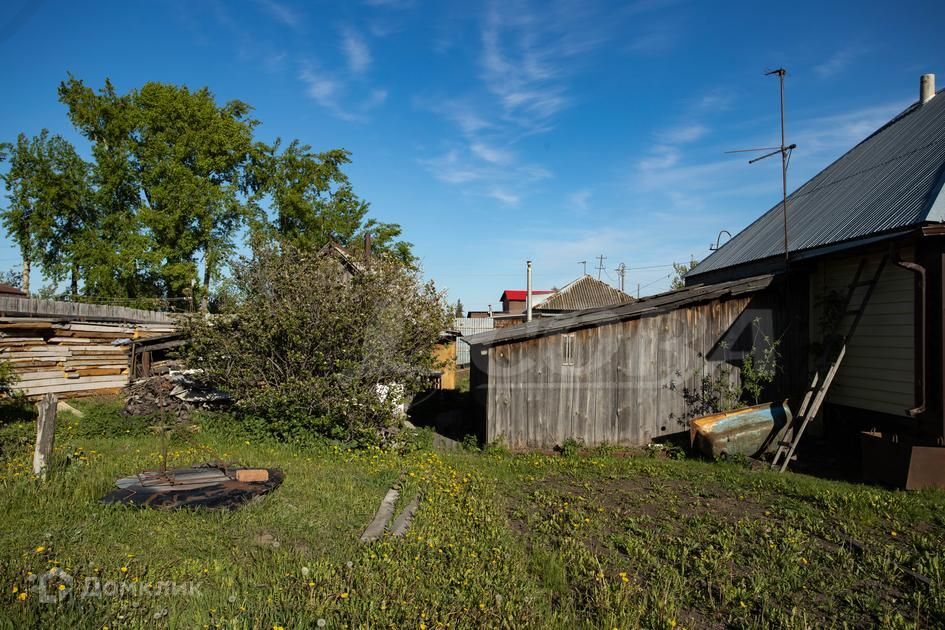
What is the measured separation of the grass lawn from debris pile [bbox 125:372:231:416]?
4.80 m

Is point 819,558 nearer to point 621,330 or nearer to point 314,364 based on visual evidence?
point 621,330

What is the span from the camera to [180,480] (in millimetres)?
6902

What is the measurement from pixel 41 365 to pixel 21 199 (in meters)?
19.7

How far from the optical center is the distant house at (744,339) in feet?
35.4

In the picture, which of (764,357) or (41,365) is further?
(41,365)

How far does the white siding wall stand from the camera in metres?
10.1

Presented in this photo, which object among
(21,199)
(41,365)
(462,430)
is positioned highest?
(21,199)

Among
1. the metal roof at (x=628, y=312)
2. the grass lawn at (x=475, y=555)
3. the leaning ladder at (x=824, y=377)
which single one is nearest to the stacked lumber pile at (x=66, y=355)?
the grass lawn at (x=475, y=555)

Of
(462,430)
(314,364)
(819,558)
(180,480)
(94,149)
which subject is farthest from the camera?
(94,149)

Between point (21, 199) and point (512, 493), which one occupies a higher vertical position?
point (21, 199)

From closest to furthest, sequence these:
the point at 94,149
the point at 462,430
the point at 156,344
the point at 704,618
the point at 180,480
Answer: the point at 704,618, the point at 180,480, the point at 462,430, the point at 156,344, the point at 94,149

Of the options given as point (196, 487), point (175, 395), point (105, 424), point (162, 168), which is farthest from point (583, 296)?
point (196, 487)

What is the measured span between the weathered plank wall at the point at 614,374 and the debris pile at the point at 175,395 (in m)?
6.92

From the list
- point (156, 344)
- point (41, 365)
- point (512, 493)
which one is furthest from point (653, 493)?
point (41, 365)
